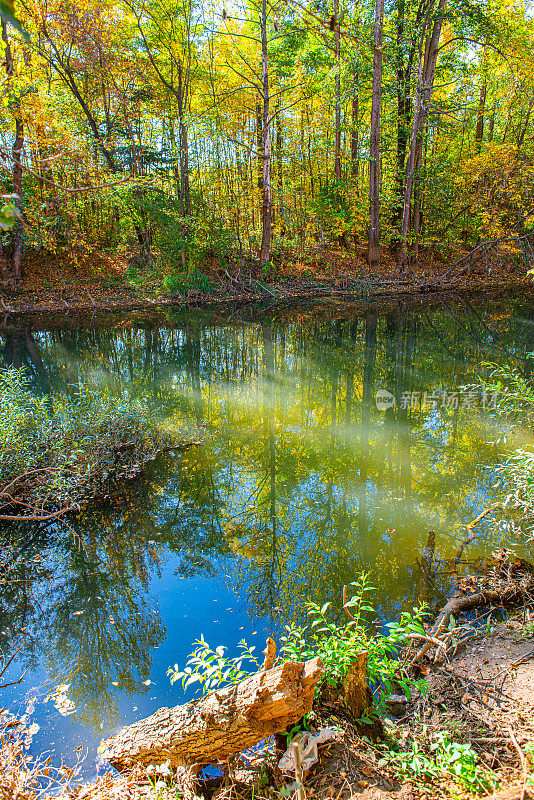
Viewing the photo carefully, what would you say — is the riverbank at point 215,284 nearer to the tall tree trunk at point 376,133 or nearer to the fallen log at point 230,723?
the tall tree trunk at point 376,133

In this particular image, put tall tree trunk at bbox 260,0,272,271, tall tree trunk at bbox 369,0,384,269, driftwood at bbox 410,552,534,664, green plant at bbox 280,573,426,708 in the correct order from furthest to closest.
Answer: tall tree trunk at bbox 369,0,384,269 → tall tree trunk at bbox 260,0,272,271 → driftwood at bbox 410,552,534,664 → green plant at bbox 280,573,426,708

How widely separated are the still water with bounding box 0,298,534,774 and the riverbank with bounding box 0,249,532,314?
8.57 meters

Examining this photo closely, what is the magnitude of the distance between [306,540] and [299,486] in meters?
1.09

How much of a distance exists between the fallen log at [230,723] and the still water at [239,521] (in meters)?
0.65

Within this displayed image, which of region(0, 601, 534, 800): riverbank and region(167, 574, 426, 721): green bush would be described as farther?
region(167, 574, 426, 721): green bush

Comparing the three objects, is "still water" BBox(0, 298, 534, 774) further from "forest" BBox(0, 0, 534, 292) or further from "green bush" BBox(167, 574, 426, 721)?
"forest" BBox(0, 0, 534, 292)

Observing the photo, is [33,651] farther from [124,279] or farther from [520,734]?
[124,279]

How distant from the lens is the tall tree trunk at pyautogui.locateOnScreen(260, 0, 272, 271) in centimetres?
1648

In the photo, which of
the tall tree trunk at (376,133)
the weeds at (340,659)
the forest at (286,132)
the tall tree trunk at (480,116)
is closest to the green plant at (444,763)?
the weeds at (340,659)

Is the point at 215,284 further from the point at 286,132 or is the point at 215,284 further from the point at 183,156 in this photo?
the point at 286,132

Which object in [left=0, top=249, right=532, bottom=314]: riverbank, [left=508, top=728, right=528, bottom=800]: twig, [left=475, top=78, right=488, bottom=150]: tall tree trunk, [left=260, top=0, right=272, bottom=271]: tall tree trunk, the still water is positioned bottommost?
the still water

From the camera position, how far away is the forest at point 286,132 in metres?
17.2

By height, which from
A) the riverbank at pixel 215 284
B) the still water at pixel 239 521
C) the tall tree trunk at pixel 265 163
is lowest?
the still water at pixel 239 521

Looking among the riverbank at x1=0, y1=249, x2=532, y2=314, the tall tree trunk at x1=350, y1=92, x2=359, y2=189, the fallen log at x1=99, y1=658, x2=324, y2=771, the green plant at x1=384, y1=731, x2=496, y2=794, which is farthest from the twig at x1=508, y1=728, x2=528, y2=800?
the tall tree trunk at x1=350, y1=92, x2=359, y2=189
